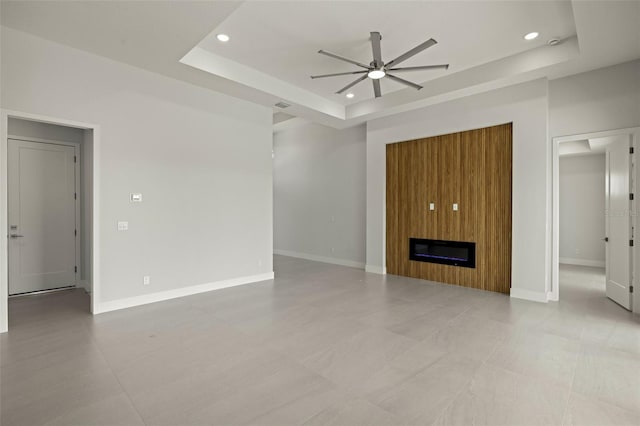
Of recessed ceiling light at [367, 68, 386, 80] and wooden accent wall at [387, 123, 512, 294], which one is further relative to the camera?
wooden accent wall at [387, 123, 512, 294]

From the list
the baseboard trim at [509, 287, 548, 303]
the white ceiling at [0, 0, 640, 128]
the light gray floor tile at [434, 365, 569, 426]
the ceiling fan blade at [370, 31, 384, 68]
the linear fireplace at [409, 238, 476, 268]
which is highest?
the white ceiling at [0, 0, 640, 128]

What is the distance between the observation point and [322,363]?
295 centimetres

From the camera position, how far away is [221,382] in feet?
8.60

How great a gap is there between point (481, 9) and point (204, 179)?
179 inches

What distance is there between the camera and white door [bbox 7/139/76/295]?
511 cm

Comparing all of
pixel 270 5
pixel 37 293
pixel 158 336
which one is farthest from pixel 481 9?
pixel 37 293

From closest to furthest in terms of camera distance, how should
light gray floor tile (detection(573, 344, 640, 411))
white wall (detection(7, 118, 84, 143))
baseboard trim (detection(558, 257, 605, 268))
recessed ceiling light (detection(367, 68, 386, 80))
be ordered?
light gray floor tile (detection(573, 344, 640, 411)) < recessed ceiling light (detection(367, 68, 386, 80)) < white wall (detection(7, 118, 84, 143)) < baseboard trim (detection(558, 257, 605, 268))

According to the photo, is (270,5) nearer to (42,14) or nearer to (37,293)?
(42,14)

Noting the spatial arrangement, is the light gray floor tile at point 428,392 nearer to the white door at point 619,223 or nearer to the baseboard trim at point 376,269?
the white door at point 619,223

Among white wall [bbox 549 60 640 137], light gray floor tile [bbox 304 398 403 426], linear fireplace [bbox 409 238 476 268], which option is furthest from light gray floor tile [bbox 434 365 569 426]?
white wall [bbox 549 60 640 137]

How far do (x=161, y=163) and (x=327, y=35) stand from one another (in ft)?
10.1

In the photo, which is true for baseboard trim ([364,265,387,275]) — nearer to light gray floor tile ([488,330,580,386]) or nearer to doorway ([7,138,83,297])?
light gray floor tile ([488,330,580,386])

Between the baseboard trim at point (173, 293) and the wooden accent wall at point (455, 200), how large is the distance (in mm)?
2996

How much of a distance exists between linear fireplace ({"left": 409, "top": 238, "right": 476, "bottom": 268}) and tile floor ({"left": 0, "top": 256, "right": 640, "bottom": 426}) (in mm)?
1052
